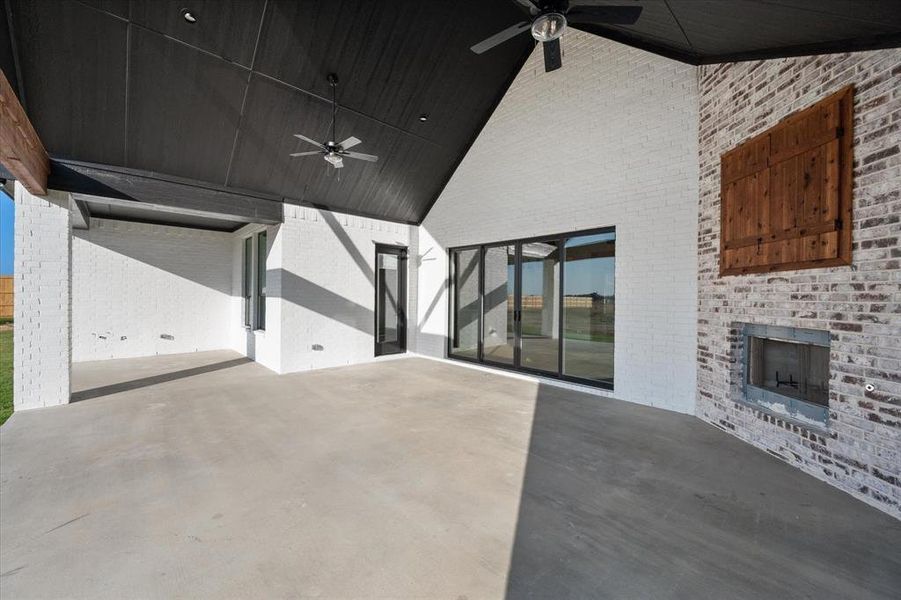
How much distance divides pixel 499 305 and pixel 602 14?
14.9ft

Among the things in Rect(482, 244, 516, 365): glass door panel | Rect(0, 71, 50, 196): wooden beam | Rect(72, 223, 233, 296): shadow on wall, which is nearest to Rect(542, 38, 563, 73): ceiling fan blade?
Rect(482, 244, 516, 365): glass door panel

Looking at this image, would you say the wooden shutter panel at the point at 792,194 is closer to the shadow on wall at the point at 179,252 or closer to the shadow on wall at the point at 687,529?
the shadow on wall at the point at 687,529

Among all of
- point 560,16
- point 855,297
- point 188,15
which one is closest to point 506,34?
point 560,16

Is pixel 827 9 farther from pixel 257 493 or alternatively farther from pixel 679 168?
pixel 257 493

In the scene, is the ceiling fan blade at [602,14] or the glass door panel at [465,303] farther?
the glass door panel at [465,303]

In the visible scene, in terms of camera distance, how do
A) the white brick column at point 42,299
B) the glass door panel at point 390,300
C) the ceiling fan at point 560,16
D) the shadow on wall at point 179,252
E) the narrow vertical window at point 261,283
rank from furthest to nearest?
the glass door panel at point 390,300, the shadow on wall at point 179,252, the narrow vertical window at point 261,283, the white brick column at point 42,299, the ceiling fan at point 560,16

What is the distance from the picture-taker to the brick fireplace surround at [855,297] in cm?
254

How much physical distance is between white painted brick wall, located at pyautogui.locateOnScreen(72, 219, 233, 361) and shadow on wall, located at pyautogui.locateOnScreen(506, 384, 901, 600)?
841cm

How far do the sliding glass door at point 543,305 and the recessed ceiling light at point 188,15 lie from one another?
494cm

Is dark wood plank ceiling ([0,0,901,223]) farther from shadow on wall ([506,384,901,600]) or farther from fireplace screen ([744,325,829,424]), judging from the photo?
shadow on wall ([506,384,901,600])

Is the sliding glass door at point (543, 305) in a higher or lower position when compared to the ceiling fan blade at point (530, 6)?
lower

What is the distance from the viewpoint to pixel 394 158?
6.60 m

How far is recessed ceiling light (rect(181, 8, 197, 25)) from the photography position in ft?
12.5

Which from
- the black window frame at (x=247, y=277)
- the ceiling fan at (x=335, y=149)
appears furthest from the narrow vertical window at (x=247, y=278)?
the ceiling fan at (x=335, y=149)
